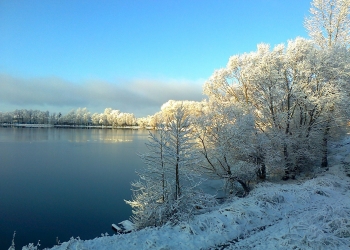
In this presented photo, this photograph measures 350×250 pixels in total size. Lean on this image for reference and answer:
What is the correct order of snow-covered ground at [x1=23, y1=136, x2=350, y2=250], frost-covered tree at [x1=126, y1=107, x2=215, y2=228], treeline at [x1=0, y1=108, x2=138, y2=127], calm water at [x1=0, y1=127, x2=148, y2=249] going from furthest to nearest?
treeline at [x1=0, y1=108, x2=138, y2=127], calm water at [x1=0, y1=127, x2=148, y2=249], frost-covered tree at [x1=126, y1=107, x2=215, y2=228], snow-covered ground at [x1=23, y1=136, x2=350, y2=250]

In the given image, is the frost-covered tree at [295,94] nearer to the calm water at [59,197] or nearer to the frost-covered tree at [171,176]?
the frost-covered tree at [171,176]

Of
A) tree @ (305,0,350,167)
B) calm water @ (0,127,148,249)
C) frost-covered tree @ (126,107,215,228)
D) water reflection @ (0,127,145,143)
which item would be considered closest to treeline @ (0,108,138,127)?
water reflection @ (0,127,145,143)

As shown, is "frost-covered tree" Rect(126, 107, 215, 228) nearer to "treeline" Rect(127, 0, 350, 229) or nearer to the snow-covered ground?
the snow-covered ground

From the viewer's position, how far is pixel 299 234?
6.09 m

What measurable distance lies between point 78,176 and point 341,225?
63.7ft

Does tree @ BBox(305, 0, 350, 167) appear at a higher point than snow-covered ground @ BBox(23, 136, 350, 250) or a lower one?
higher

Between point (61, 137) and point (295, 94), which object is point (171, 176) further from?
point (61, 137)

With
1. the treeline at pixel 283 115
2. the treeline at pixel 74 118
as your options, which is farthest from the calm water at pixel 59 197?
the treeline at pixel 74 118

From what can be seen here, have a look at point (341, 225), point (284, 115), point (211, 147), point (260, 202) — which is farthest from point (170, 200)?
point (284, 115)

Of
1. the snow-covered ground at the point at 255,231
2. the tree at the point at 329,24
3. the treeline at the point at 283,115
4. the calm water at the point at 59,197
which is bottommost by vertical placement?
the calm water at the point at 59,197

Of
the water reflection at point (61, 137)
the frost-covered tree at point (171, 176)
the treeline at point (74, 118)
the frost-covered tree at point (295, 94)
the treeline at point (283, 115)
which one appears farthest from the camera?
the treeline at point (74, 118)

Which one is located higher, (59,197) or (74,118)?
(74,118)

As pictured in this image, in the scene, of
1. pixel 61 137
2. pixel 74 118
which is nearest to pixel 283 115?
pixel 61 137

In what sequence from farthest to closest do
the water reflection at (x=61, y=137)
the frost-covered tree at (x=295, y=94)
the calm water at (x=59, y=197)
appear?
1. the water reflection at (x=61, y=137)
2. the frost-covered tree at (x=295, y=94)
3. the calm water at (x=59, y=197)
